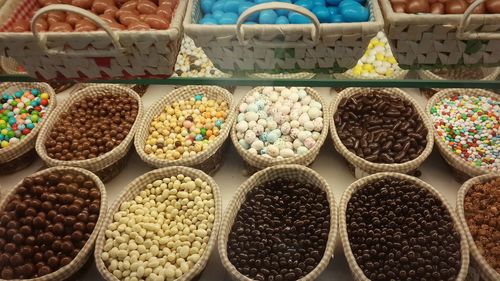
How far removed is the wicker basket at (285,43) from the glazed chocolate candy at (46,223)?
929mm

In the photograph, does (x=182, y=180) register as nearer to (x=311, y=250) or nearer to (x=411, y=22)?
(x=311, y=250)

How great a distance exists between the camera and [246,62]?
54.7 inches

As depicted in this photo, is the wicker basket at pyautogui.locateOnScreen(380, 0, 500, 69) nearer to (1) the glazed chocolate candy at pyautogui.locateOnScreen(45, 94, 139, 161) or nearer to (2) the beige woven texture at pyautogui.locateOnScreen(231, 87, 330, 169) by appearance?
(2) the beige woven texture at pyautogui.locateOnScreen(231, 87, 330, 169)

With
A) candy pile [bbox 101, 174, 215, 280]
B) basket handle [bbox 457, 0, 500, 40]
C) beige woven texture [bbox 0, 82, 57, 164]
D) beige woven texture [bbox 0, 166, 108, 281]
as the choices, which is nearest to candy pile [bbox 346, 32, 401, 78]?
basket handle [bbox 457, 0, 500, 40]

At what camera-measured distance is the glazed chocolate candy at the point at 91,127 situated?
2.11m

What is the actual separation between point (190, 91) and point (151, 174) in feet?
1.85

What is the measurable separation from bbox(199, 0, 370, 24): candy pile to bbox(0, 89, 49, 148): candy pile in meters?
1.28

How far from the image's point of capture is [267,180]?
2039 mm

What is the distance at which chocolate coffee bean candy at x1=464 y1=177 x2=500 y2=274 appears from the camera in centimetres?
168

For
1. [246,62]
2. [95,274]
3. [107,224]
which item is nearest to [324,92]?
[246,62]

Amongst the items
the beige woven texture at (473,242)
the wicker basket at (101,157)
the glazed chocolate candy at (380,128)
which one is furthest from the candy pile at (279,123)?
the beige woven texture at (473,242)

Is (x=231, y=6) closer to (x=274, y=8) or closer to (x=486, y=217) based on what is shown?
(x=274, y=8)

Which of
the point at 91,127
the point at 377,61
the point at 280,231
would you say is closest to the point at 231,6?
the point at 280,231

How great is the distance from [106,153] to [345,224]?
108cm
